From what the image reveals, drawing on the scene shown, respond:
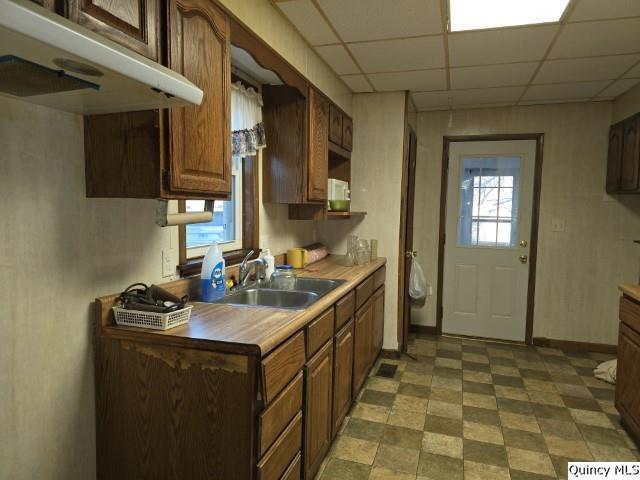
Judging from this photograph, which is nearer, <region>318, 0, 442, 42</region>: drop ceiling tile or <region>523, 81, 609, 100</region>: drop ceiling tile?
<region>318, 0, 442, 42</region>: drop ceiling tile

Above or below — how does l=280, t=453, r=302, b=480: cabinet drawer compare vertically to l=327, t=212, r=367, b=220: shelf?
below

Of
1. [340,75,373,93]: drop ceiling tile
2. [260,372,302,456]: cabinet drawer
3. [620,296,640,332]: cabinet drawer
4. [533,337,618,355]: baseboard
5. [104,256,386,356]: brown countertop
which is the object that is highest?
[340,75,373,93]: drop ceiling tile

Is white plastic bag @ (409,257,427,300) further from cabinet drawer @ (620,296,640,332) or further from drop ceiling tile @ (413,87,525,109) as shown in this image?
cabinet drawer @ (620,296,640,332)

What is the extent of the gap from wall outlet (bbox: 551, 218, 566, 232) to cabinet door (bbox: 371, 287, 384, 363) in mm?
1831

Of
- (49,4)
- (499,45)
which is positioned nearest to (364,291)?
(499,45)

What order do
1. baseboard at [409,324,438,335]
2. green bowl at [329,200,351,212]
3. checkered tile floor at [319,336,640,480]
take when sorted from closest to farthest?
checkered tile floor at [319,336,640,480]
green bowl at [329,200,351,212]
baseboard at [409,324,438,335]

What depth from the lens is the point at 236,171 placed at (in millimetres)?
2584

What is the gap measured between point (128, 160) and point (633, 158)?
360cm

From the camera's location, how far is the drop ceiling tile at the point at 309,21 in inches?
81.7

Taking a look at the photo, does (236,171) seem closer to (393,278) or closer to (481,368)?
(393,278)

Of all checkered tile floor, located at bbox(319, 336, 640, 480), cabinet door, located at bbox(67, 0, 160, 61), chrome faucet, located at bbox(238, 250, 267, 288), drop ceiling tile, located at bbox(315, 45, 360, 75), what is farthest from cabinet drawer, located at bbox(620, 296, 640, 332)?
cabinet door, located at bbox(67, 0, 160, 61)

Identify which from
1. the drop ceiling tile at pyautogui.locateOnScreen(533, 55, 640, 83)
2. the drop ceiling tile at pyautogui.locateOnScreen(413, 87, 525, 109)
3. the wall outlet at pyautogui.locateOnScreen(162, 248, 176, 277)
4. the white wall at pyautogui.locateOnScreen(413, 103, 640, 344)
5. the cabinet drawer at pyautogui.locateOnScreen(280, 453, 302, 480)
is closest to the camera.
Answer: the cabinet drawer at pyautogui.locateOnScreen(280, 453, 302, 480)

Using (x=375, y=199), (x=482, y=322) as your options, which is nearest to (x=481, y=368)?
(x=482, y=322)

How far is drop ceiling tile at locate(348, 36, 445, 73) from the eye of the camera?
8.26 ft
